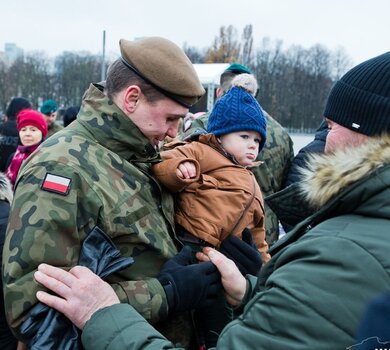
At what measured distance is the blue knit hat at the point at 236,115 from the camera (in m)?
2.77

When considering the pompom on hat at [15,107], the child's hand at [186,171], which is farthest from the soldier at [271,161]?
the pompom on hat at [15,107]

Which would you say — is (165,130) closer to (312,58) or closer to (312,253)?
(312,253)

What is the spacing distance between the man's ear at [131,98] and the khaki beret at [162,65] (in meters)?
0.07

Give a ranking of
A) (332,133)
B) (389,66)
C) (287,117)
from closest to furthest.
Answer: (389,66)
(332,133)
(287,117)

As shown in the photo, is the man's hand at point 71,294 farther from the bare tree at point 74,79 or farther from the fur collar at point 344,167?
the bare tree at point 74,79

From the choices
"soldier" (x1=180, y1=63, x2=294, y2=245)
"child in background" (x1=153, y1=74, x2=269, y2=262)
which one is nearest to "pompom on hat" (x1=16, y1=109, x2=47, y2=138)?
"soldier" (x1=180, y1=63, x2=294, y2=245)

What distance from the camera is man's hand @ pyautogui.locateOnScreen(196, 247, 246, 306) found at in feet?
6.93

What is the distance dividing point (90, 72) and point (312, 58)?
96.8ft

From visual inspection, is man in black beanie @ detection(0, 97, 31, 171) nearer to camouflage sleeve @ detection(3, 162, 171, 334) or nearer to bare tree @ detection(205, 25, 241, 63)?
camouflage sleeve @ detection(3, 162, 171, 334)

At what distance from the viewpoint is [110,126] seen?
202 centimetres

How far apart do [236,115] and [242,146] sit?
0.19 meters

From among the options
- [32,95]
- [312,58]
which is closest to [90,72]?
[32,95]

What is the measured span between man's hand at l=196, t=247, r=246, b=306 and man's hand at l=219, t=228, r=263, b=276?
0.54 ft

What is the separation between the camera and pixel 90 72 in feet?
211
